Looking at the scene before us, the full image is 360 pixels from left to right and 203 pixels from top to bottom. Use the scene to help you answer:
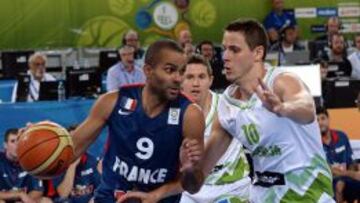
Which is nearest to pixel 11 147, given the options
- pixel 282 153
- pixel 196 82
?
pixel 196 82

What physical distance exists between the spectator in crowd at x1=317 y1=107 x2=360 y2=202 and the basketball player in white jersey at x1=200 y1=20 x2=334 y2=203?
181 inches

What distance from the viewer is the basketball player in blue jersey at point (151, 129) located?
5.75 metres

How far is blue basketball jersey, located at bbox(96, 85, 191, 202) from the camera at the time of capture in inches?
230

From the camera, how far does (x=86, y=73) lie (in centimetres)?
1332

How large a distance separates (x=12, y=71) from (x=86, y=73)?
123 inches

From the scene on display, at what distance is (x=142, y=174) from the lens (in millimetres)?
5816

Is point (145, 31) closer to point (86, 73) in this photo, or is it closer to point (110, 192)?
point (86, 73)

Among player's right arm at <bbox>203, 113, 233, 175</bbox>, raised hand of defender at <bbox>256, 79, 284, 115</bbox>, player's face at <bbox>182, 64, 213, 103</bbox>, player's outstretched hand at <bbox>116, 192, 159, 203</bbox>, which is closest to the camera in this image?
raised hand of defender at <bbox>256, 79, 284, 115</bbox>

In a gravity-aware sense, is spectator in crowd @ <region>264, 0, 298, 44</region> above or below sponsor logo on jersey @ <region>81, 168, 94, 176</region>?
above

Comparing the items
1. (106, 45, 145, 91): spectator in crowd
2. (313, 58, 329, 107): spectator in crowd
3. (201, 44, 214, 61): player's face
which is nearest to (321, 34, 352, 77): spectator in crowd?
(313, 58, 329, 107): spectator in crowd

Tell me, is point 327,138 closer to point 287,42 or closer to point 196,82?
point 196,82

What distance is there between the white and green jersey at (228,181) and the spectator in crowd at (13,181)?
9.18 ft

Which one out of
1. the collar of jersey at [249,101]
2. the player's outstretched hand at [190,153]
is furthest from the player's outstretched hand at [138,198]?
the collar of jersey at [249,101]

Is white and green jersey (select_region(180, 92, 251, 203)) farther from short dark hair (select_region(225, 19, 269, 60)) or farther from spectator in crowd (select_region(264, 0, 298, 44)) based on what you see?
spectator in crowd (select_region(264, 0, 298, 44))
